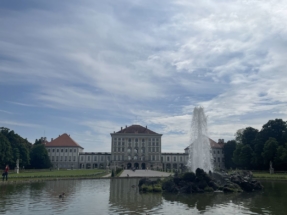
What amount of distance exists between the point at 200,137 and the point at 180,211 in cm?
2022

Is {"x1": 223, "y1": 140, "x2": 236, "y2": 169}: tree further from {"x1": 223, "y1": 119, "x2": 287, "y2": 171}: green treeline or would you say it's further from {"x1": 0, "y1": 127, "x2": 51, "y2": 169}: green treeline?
{"x1": 0, "y1": 127, "x2": 51, "y2": 169}: green treeline

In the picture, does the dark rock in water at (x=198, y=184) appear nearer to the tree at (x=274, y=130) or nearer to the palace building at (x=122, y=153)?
the tree at (x=274, y=130)

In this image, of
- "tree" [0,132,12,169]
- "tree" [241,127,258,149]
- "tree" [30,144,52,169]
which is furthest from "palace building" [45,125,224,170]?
"tree" [0,132,12,169]

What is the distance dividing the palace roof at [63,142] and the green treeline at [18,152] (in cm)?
1130

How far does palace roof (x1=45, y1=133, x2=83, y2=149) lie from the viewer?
365 ft

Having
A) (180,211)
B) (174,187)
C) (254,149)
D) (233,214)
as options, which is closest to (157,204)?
(180,211)

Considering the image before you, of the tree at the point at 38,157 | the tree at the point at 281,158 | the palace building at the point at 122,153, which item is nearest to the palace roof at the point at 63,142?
the palace building at the point at 122,153

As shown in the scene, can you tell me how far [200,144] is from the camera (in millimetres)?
35438

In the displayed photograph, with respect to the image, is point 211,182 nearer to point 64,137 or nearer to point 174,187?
point 174,187

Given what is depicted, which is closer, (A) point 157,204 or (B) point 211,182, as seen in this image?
(A) point 157,204

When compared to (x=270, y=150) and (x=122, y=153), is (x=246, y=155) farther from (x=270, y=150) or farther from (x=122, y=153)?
(x=122, y=153)

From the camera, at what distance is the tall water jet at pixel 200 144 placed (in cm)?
3528

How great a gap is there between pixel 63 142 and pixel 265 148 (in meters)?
74.3

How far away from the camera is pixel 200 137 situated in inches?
1419
